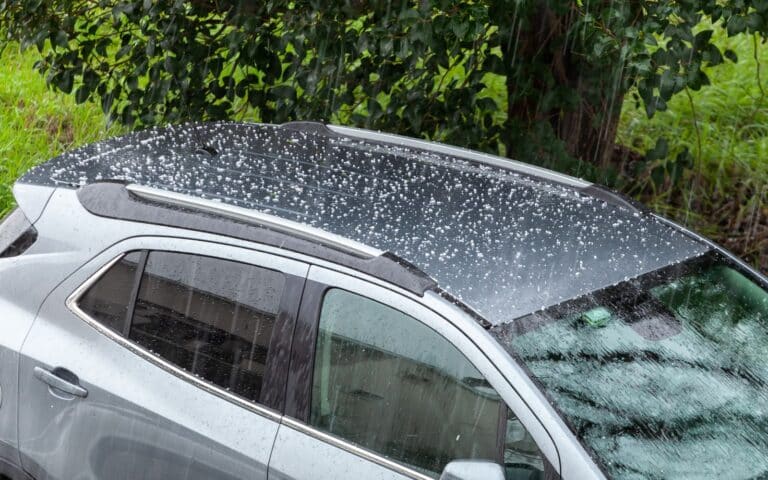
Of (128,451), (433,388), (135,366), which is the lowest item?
(128,451)

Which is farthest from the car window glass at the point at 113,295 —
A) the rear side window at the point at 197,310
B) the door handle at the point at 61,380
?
the door handle at the point at 61,380

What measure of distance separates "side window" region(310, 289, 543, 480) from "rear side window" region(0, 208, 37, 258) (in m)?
1.23

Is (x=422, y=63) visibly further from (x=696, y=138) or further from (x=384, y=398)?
(x=696, y=138)

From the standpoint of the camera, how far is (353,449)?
9.86 ft

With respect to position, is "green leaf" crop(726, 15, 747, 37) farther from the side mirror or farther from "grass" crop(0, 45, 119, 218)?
"grass" crop(0, 45, 119, 218)

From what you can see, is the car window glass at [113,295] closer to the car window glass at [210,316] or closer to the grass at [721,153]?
the car window glass at [210,316]

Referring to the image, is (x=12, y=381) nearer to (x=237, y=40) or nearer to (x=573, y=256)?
(x=573, y=256)

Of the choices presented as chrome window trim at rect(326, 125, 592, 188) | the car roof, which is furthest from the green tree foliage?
the car roof

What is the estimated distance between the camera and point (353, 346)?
10.1 feet

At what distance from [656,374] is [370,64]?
3.00 metres

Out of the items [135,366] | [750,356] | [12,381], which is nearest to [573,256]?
[750,356]

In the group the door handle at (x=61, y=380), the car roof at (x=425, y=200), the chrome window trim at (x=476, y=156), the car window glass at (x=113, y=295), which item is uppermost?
the chrome window trim at (x=476, y=156)

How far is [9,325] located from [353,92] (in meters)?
2.58

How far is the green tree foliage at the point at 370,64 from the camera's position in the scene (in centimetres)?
501
